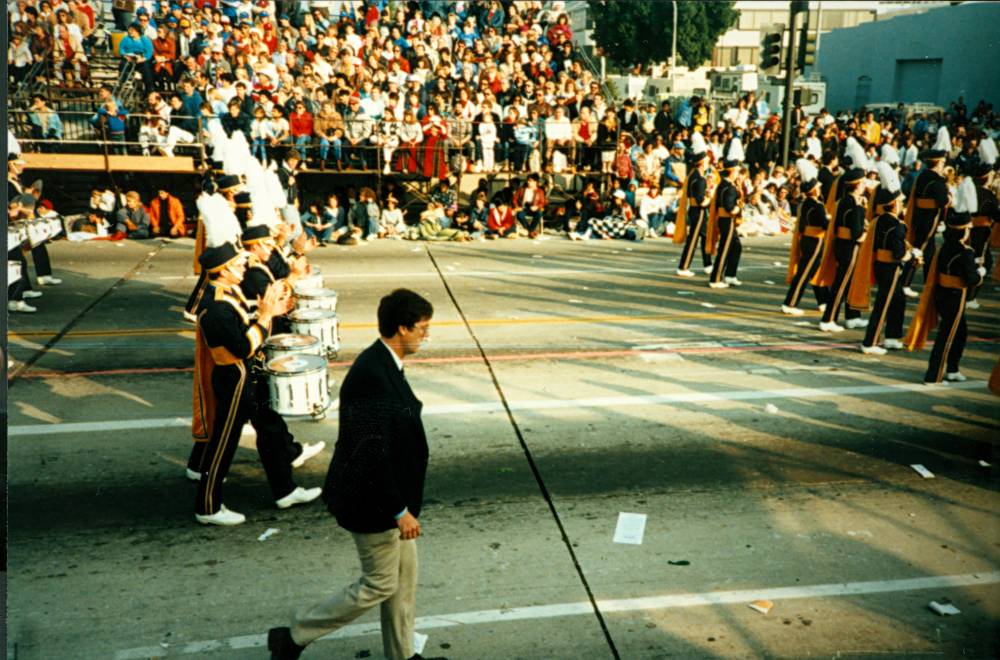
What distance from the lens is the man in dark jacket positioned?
14.3 ft

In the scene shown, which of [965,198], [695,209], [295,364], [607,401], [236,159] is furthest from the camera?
[695,209]

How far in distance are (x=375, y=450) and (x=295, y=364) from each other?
2960mm

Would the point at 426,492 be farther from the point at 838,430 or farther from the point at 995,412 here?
the point at 995,412

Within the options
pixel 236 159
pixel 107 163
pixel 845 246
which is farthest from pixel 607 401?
pixel 107 163

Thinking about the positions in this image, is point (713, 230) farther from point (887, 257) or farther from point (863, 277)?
point (887, 257)

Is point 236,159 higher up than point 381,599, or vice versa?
point 236,159

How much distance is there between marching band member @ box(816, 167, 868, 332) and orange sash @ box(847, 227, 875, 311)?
18 centimetres

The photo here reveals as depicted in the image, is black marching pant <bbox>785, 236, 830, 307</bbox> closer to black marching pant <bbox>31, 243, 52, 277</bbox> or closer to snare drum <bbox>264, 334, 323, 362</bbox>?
snare drum <bbox>264, 334, 323, 362</bbox>

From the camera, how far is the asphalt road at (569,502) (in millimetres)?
5246

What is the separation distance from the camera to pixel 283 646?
4641mm

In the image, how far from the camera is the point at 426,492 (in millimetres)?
7012

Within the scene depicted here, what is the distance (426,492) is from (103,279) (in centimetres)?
1089

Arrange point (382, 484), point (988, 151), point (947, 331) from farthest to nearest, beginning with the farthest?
1. point (988, 151)
2. point (947, 331)
3. point (382, 484)

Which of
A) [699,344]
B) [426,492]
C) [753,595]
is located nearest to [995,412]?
[699,344]
